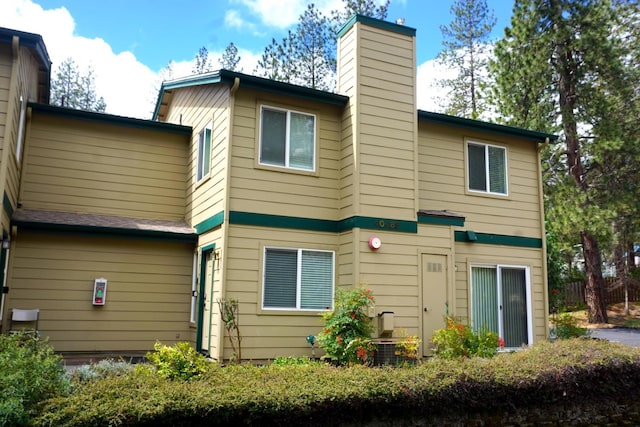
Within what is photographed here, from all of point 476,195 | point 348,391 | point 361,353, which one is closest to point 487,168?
point 476,195

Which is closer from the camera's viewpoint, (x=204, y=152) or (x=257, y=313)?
(x=257, y=313)

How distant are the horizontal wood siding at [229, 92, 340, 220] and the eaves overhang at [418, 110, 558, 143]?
2.26 metres

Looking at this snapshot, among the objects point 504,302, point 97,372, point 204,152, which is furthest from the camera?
point 504,302

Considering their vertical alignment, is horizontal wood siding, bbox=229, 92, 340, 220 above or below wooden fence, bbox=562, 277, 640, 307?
above

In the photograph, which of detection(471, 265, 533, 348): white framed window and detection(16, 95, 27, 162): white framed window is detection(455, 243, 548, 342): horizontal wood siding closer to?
detection(471, 265, 533, 348): white framed window

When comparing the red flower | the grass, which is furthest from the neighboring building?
the grass

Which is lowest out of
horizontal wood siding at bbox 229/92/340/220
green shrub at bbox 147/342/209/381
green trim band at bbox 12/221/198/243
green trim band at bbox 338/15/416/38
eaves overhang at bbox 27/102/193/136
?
green shrub at bbox 147/342/209/381

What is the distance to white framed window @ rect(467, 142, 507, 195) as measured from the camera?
12609 millimetres

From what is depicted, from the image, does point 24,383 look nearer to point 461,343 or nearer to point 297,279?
point 297,279

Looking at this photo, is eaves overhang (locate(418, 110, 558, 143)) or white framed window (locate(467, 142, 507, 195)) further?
white framed window (locate(467, 142, 507, 195))

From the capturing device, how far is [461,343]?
32.3 feet

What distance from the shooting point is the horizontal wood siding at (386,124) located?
10.4 m

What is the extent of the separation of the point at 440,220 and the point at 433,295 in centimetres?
150

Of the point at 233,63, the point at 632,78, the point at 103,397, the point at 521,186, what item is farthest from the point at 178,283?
the point at 233,63
